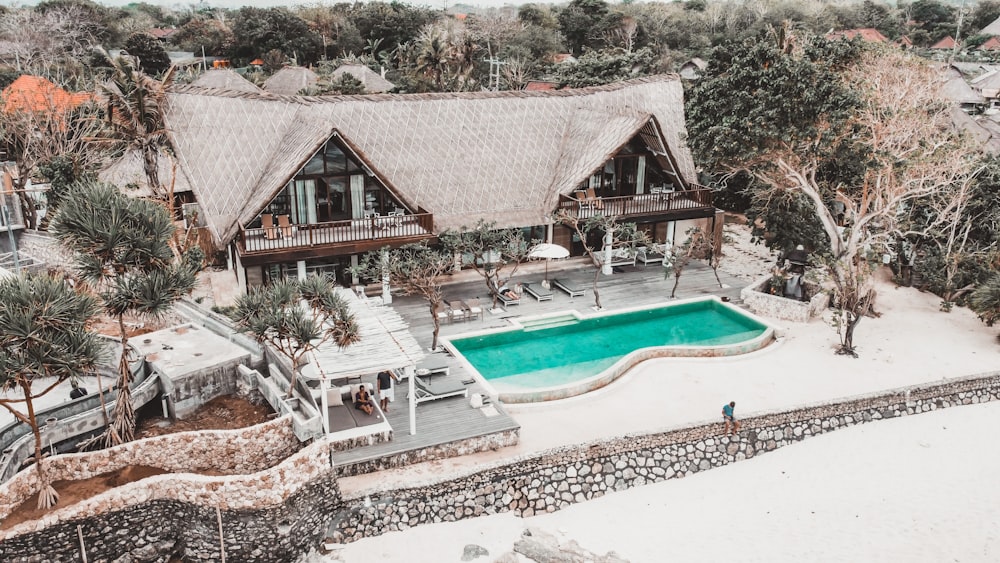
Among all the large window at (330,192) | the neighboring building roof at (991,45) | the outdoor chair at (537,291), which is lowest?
A: the outdoor chair at (537,291)

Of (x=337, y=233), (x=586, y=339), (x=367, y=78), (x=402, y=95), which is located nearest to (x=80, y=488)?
(x=337, y=233)

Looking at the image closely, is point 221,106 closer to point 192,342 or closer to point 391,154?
point 391,154

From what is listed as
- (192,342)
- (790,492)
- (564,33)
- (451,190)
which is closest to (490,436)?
(790,492)

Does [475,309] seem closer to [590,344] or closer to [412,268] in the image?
[412,268]

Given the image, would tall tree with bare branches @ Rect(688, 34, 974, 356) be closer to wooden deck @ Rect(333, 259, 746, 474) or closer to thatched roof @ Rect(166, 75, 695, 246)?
thatched roof @ Rect(166, 75, 695, 246)

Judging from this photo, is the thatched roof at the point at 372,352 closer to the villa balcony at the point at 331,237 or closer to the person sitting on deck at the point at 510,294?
the villa balcony at the point at 331,237

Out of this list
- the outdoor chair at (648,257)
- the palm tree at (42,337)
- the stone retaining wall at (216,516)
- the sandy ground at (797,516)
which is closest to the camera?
the palm tree at (42,337)

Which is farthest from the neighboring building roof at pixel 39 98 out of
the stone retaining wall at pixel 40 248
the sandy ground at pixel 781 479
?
the sandy ground at pixel 781 479
